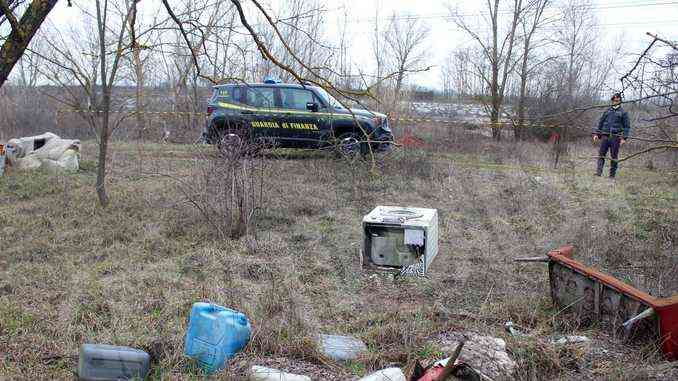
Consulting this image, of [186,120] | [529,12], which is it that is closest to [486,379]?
[186,120]

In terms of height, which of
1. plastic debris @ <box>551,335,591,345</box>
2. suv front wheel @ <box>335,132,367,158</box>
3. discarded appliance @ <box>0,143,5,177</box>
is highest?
suv front wheel @ <box>335,132,367,158</box>

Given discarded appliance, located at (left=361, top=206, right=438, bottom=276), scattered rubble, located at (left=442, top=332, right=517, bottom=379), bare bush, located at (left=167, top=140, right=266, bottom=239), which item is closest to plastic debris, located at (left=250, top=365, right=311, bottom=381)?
scattered rubble, located at (left=442, top=332, right=517, bottom=379)

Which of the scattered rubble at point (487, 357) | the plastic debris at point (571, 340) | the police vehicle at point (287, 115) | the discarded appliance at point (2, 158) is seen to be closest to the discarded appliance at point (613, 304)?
the plastic debris at point (571, 340)

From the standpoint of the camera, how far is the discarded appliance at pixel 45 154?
34.8 ft

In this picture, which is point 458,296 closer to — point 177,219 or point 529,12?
point 177,219

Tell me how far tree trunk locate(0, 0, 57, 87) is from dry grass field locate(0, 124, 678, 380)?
1791 mm

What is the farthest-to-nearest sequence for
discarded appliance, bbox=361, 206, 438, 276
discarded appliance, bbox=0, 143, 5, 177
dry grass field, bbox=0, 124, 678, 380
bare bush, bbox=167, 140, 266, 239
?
discarded appliance, bbox=0, 143, 5, 177
bare bush, bbox=167, 140, 266, 239
discarded appliance, bbox=361, 206, 438, 276
dry grass field, bbox=0, 124, 678, 380

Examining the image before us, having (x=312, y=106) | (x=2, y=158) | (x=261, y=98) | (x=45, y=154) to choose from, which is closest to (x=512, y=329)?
(x=312, y=106)

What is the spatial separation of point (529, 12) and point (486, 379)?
60.3 ft

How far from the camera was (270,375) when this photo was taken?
3229mm

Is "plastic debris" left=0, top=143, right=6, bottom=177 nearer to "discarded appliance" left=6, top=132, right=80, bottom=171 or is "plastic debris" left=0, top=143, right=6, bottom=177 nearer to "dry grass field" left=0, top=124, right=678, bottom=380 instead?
"discarded appliance" left=6, top=132, right=80, bottom=171

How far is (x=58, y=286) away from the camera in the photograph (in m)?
4.96

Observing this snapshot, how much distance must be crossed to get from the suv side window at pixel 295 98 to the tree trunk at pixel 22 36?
854cm

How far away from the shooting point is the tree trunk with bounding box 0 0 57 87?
2.79 metres
